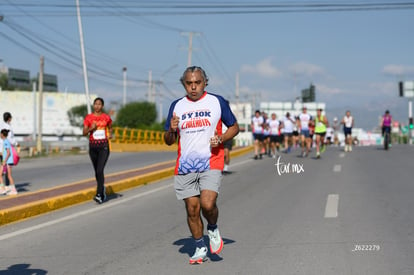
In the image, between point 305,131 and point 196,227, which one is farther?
point 305,131

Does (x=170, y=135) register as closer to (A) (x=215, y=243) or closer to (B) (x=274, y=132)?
(A) (x=215, y=243)

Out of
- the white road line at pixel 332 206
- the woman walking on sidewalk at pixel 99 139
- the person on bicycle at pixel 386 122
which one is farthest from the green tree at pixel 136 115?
the white road line at pixel 332 206

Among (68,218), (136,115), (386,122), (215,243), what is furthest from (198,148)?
(136,115)

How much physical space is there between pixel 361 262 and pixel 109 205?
6.06 meters

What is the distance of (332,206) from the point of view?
1025 cm

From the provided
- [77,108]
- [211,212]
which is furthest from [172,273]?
[77,108]

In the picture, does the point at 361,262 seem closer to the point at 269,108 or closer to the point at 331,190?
the point at 331,190

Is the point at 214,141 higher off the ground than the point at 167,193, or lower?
higher

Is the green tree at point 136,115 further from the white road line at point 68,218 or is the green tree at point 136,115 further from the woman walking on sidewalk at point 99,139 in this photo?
the woman walking on sidewalk at point 99,139

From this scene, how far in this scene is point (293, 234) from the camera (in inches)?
303

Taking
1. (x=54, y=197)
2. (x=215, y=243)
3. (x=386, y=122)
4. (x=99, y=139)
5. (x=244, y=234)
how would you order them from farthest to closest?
1. (x=386, y=122)
2. (x=99, y=139)
3. (x=54, y=197)
4. (x=244, y=234)
5. (x=215, y=243)

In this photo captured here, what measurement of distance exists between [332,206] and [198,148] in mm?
4749

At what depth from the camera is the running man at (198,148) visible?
607cm

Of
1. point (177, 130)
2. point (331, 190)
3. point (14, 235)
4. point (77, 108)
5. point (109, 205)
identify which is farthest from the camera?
point (77, 108)
